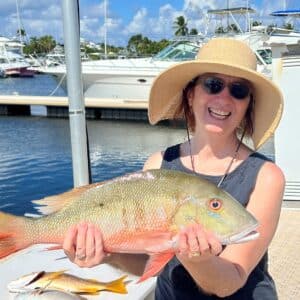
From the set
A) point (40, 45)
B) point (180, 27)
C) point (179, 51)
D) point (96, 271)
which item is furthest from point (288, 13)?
point (40, 45)

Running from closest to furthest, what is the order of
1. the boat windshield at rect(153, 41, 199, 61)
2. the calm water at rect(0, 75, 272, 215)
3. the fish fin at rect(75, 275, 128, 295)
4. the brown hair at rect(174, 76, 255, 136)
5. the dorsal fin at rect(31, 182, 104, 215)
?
the dorsal fin at rect(31, 182, 104, 215)
the brown hair at rect(174, 76, 255, 136)
the fish fin at rect(75, 275, 128, 295)
the calm water at rect(0, 75, 272, 215)
the boat windshield at rect(153, 41, 199, 61)

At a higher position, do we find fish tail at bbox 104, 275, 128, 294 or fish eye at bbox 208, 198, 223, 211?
fish eye at bbox 208, 198, 223, 211

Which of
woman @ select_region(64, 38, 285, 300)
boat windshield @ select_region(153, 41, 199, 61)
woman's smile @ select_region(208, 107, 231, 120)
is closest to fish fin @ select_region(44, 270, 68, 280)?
woman @ select_region(64, 38, 285, 300)

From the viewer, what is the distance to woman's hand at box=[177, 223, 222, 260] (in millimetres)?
1539

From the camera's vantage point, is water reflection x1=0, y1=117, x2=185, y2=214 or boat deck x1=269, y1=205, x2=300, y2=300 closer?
boat deck x1=269, y1=205, x2=300, y2=300

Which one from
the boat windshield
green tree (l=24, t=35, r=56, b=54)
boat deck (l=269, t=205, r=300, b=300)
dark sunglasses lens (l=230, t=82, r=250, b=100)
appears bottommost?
green tree (l=24, t=35, r=56, b=54)

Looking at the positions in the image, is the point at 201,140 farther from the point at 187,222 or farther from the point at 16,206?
the point at 16,206

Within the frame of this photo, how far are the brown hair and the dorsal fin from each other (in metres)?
0.55

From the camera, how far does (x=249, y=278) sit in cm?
185

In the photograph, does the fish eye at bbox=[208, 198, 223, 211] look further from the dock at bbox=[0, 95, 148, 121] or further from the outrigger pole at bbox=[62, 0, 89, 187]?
the dock at bbox=[0, 95, 148, 121]

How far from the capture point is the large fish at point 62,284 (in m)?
2.58

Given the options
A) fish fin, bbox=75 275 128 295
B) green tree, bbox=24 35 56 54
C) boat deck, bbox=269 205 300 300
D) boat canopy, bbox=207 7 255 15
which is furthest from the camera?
green tree, bbox=24 35 56 54

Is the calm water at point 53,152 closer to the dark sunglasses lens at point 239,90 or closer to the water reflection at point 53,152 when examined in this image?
the water reflection at point 53,152

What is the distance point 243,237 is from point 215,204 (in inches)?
4.7
